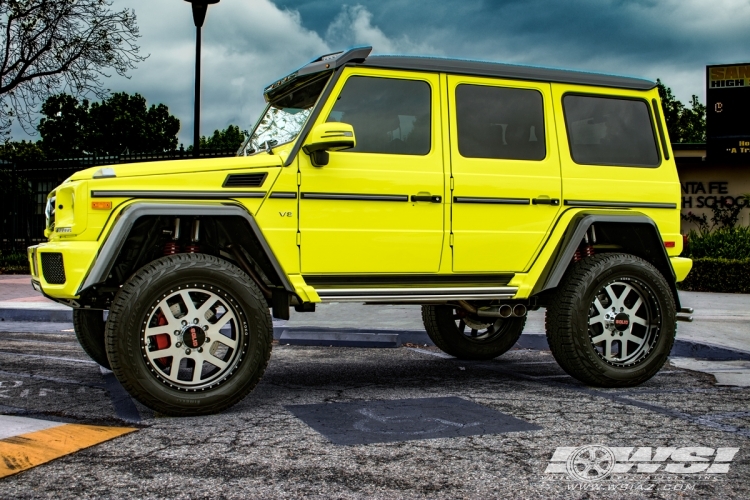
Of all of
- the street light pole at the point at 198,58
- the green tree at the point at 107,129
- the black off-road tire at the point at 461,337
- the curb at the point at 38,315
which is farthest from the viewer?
the green tree at the point at 107,129

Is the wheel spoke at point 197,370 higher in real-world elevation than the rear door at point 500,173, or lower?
lower

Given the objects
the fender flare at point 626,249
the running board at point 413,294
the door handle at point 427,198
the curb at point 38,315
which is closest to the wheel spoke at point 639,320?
the fender flare at point 626,249

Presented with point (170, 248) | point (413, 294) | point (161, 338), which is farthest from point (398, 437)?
point (170, 248)

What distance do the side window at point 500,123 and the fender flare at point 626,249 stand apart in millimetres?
578

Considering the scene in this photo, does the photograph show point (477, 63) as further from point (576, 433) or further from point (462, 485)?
point (462, 485)

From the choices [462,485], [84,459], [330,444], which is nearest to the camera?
[462,485]

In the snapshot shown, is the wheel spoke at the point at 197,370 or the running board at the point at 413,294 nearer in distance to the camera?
the wheel spoke at the point at 197,370

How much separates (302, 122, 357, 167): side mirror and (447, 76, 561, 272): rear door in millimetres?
903

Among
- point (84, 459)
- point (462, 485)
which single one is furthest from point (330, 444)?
point (84, 459)

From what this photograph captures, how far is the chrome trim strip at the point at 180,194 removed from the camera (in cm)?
473

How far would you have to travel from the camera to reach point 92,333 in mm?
5918

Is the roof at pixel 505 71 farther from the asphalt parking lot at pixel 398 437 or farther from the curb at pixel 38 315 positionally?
the curb at pixel 38 315

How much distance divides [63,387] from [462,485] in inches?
135

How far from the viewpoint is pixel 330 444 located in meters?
4.02
